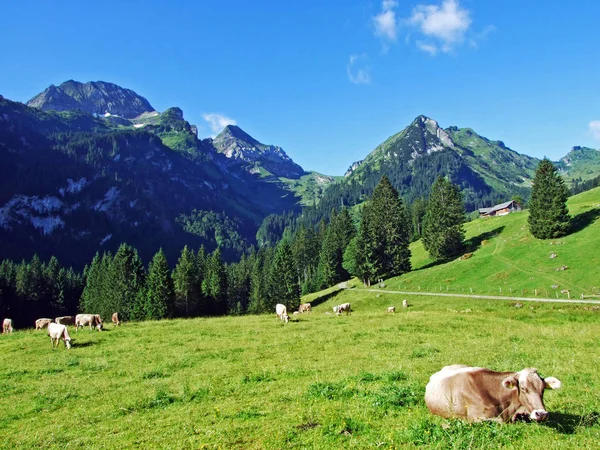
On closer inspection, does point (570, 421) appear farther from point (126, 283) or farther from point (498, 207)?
point (498, 207)

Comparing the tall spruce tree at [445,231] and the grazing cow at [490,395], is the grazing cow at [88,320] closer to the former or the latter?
the grazing cow at [490,395]

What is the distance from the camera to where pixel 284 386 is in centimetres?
1386

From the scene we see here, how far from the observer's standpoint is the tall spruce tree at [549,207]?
7069 cm

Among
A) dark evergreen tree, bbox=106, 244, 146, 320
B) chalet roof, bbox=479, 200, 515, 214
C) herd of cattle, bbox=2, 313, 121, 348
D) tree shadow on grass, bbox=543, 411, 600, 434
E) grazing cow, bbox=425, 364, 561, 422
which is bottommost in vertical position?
tree shadow on grass, bbox=543, 411, 600, 434

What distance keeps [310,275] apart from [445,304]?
76500mm

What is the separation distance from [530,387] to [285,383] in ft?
27.9

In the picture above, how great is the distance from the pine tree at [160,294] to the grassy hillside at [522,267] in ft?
148

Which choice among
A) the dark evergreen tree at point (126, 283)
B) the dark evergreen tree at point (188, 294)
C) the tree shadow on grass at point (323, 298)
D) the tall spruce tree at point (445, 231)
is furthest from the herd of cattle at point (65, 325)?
the tall spruce tree at point (445, 231)

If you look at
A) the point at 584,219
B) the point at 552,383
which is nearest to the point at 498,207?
the point at 584,219

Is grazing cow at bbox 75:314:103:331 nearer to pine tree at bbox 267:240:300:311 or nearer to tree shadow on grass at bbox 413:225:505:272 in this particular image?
pine tree at bbox 267:240:300:311

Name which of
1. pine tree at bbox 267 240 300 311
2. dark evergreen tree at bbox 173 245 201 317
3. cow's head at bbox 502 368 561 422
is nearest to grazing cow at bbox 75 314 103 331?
cow's head at bbox 502 368 561 422

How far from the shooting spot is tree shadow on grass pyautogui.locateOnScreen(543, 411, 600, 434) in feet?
27.1

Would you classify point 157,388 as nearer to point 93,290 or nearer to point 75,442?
point 75,442

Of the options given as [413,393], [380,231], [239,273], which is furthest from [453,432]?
[239,273]
